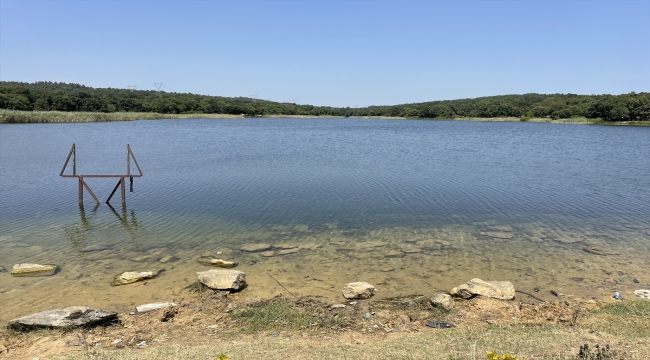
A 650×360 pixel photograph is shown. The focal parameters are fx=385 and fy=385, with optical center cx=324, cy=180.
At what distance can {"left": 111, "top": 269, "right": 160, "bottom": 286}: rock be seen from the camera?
1127cm

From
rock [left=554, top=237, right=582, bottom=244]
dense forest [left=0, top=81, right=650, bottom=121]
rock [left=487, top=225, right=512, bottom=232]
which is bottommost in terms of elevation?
rock [left=554, top=237, right=582, bottom=244]

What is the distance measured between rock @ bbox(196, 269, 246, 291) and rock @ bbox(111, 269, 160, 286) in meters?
1.80

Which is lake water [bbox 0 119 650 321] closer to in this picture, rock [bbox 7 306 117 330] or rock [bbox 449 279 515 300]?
rock [bbox 449 279 515 300]

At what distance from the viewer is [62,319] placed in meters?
8.34

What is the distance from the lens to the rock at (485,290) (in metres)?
10.1

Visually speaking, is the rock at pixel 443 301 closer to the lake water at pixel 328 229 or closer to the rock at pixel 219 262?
the lake water at pixel 328 229

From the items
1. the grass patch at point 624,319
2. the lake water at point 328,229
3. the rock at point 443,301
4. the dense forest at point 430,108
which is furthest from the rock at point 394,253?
the dense forest at point 430,108

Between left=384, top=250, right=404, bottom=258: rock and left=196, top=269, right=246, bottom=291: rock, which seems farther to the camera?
left=384, top=250, right=404, bottom=258: rock

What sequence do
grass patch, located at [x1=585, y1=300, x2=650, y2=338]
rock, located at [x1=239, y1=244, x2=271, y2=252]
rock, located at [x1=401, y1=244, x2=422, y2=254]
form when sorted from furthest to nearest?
rock, located at [x1=239, y1=244, x2=271, y2=252]
rock, located at [x1=401, y1=244, x2=422, y2=254]
grass patch, located at [x1=585, y1=300, x2=650, y2=338]

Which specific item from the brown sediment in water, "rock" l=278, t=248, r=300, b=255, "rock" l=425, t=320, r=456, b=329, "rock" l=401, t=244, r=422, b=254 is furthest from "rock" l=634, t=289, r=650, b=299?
"rock" l=278, t=248, r=300, b=255

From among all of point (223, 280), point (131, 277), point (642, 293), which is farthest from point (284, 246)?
point (642, 293)

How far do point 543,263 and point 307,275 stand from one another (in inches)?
313

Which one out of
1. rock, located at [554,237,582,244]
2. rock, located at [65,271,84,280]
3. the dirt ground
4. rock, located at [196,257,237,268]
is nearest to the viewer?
the dirt ground

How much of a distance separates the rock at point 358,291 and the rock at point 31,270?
911 centimetres
